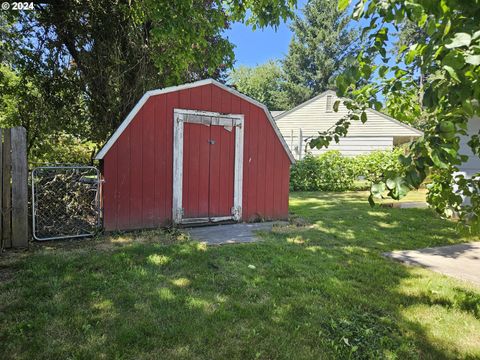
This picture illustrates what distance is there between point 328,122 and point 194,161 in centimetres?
1489

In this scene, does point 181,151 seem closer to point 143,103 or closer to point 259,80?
point 143,103

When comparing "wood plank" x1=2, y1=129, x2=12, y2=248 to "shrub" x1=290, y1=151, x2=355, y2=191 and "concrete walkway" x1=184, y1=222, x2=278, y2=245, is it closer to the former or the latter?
"concrete walkway" x1=184, y1=222, x2=278, y2=245

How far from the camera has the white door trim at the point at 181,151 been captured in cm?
639

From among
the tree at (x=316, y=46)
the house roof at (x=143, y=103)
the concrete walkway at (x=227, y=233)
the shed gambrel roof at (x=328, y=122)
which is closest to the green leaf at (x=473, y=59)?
the concrete walkway at (x=227, y=233)

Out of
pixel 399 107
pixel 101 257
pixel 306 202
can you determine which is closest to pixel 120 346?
pixel 101 257

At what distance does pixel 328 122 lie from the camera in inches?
790

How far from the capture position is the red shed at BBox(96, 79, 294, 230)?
5918 millimetres

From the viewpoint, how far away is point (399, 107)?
116 inches

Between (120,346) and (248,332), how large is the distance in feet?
3.15

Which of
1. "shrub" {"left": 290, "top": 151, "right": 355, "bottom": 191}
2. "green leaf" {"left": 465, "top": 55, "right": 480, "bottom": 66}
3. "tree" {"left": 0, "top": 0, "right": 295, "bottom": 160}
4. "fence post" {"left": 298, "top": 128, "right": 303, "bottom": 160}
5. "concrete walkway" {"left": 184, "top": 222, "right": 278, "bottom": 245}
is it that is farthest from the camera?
"fence post" {"left": 298, "top": 128, "right": 303, "bottom": 160}

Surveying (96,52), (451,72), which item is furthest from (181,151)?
(451,72)

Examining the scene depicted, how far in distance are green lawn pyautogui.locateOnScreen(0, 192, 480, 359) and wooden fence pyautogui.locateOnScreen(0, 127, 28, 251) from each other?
335 mm

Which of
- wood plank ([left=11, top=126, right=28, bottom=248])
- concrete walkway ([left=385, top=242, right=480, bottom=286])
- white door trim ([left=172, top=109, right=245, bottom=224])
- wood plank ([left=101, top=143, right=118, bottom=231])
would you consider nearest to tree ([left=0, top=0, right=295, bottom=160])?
white door trim ([left=172, top=109, right=245, bottom=224])

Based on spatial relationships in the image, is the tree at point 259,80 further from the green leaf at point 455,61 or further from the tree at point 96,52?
the green leaf at point 455,61
